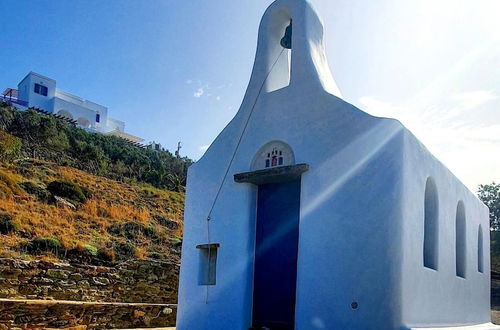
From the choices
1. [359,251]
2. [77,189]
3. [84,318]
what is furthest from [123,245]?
[359,251]

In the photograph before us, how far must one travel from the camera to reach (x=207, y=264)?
8562 millimetres

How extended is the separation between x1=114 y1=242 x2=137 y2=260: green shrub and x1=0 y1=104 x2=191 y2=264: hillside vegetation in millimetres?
39

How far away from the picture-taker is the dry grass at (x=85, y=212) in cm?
1739

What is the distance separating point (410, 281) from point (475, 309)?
4.78 m

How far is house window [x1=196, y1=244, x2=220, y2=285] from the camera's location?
844 cm

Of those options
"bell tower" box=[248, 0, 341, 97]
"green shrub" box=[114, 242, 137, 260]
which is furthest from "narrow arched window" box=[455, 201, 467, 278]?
"green shrub" box=[114, 242, 137, 260]

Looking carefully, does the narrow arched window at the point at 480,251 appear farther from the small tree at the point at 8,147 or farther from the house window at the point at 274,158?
the small tree at the point at 8,147

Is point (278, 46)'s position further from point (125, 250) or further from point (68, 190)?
point (68, 190)

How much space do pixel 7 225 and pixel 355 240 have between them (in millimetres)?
14158

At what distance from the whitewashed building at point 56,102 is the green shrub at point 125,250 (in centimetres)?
2009

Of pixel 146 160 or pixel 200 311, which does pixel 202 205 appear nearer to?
pixel 200 311

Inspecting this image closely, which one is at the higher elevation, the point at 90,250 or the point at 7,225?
the point at 7,225

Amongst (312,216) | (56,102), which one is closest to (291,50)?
(312,216)

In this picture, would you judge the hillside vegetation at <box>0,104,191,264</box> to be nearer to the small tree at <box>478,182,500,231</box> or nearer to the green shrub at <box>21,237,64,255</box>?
the green shrub at <box>21,237,64,255</box>
